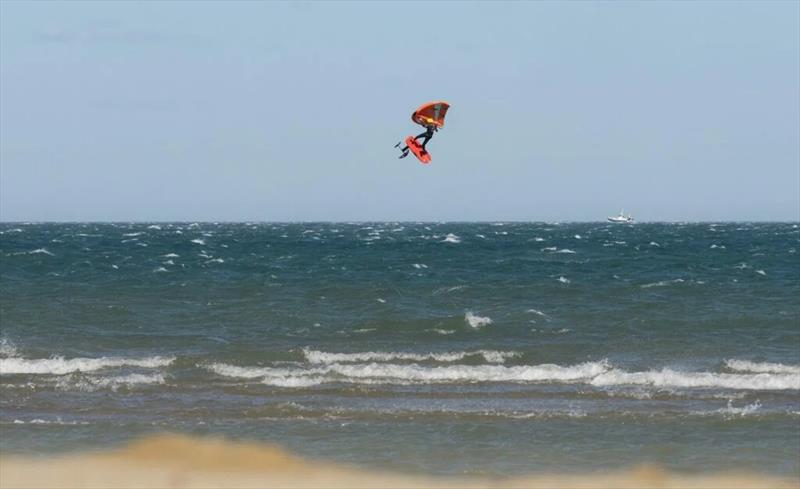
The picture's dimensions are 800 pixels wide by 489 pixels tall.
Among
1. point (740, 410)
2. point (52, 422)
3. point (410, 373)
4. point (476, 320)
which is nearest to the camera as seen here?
point (52, 422)

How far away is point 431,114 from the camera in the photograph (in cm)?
1964

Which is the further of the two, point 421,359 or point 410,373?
point 421,359

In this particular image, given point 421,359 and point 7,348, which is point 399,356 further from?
point 7,348

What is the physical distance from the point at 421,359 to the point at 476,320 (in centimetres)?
490

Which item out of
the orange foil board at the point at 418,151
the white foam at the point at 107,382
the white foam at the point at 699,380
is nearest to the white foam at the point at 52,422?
the white foam at the point at 107,382

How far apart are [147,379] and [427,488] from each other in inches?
392

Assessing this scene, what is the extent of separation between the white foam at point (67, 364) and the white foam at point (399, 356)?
3287mm

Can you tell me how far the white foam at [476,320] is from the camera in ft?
95.9

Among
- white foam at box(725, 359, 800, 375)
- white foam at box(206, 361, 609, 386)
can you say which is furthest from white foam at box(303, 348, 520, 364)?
white foam at box(725, 359, 800, 375)

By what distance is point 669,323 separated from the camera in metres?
29.4

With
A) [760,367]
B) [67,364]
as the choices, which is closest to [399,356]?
[67,364]

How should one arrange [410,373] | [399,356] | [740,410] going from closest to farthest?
[740,410], [410,373], [399,356]

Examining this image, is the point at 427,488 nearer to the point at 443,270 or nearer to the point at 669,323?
the point at 669,323

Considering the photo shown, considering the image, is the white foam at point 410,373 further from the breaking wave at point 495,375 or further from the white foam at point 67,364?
the white foam at point 67,364
